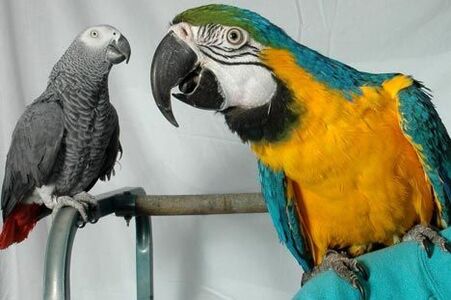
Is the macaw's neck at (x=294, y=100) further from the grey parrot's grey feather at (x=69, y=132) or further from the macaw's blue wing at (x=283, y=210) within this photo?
the grey parrot's grey feather at (x=69, y=132)

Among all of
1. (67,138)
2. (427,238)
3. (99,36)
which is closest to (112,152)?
(67,138)

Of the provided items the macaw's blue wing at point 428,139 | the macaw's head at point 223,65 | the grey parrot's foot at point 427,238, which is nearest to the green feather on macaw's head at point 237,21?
the macaw's head at point 223,65

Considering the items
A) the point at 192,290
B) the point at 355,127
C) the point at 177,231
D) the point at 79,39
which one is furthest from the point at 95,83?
the point at 355,127

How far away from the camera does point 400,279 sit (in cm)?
65

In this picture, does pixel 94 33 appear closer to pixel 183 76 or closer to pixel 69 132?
pixel 69 132

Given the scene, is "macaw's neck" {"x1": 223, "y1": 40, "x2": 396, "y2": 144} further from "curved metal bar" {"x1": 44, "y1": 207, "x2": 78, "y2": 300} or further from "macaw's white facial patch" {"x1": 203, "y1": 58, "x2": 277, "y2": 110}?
"curved metal bar" {"x1": 44, "y1": 207, "x2": 78, "y2": 300}

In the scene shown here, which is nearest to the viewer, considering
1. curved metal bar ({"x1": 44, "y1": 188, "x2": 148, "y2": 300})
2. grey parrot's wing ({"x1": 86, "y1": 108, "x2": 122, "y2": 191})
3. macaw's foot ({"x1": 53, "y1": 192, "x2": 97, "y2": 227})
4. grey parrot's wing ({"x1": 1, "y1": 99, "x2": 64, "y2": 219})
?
curved metal bar ({"x1": 44, "y1": 188, "x2": 148, "y2": 300})

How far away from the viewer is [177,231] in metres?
1.32

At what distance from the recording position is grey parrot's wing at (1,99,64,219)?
3.46 ft

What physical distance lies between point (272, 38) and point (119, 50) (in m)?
0.49

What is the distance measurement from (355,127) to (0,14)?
2.73 ft

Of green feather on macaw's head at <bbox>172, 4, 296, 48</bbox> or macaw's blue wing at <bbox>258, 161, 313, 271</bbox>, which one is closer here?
green feather on macaw's head at <bbox>172, 4, 296, 48</bbox>

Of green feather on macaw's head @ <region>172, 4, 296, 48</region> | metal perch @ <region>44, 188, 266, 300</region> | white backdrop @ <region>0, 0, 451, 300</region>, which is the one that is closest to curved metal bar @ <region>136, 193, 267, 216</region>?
metal perch @ <region>44, 188, 266, 300</region>

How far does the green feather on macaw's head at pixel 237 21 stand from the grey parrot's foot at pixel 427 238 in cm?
26
